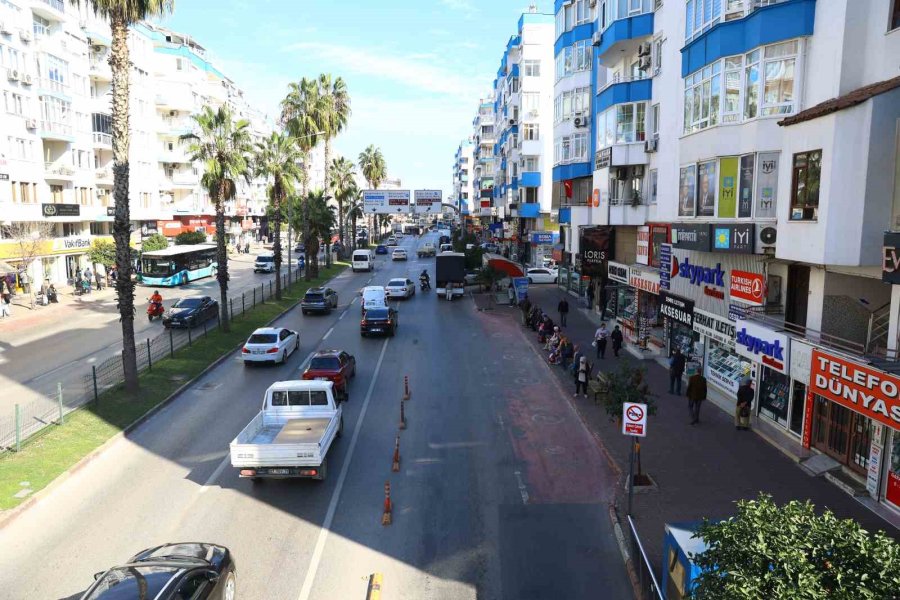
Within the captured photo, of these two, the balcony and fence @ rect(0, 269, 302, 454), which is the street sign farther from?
the balcony

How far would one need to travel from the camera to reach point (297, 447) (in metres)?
13.3

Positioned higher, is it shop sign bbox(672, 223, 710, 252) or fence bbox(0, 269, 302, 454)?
shop sign bbox(672, 223, 710, 252)

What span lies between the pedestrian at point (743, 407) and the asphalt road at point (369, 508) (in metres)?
4.44

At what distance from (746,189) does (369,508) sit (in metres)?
13.6

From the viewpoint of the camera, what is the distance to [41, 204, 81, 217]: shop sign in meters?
45.1

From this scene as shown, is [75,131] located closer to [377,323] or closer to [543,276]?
[377,323]

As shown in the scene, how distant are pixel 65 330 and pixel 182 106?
43.3 metres

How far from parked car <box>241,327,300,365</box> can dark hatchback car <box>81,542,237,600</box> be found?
16546 mm

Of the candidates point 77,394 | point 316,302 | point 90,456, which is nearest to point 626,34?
point 316,302

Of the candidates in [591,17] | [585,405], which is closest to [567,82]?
[591,17]

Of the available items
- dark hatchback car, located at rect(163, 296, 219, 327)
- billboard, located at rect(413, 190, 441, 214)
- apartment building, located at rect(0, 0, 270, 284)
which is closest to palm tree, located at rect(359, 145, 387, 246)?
billboard, located at rect(413, 190, 441, 214)

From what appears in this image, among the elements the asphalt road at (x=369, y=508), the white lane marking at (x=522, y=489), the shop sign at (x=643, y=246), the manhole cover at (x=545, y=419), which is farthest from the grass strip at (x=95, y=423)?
the shop sign at (x=643, y=246)

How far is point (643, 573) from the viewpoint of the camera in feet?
33.0

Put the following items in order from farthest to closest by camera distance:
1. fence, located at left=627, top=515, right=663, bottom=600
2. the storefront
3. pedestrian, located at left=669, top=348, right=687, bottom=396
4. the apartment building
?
the apartment building, pedestrian, located at left=669, top=348, right=687, bottom=396, the storefront, fence, located at left=627, top=515, right=663, bottom=600
